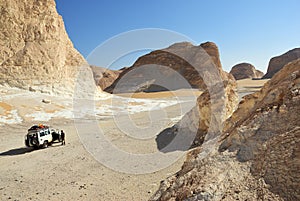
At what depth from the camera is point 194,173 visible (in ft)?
9.52

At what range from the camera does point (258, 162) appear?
2479mm

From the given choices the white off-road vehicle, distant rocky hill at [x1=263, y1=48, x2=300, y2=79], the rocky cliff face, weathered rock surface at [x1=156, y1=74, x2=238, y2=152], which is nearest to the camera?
weathered rock surface at [x1=156, y1=74, x2=238, y2=152]

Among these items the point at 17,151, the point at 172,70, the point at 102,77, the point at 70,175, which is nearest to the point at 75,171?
the point at 70,175

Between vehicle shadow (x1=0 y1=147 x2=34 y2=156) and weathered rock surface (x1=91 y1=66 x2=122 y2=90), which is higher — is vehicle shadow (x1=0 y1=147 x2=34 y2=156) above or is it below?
below

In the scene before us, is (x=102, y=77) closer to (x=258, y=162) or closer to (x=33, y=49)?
(x=33, y=49)

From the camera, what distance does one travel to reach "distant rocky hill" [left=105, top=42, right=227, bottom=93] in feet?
217

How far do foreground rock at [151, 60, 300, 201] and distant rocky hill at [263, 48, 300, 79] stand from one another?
106 m

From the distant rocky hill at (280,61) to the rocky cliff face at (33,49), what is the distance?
3582 inches

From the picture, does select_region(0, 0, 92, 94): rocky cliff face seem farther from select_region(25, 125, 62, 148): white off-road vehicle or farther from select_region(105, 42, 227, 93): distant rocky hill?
select_region(105, 42, 227, 93): distant rocky hill

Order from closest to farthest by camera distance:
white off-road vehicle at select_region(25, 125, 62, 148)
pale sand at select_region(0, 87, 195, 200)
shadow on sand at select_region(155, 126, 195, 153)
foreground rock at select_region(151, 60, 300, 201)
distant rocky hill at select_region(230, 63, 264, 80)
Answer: foreground rock at select_region(151, 60, 300, 201) < pale sand at select_region(0, 87, 195, 200) < shadow on sand at select_region(155, 126, 195, 153) < white off-road vehicle at select_region(25, 125, 62, 148) < distant rocky hill at select_region(230, 63, 264, 80)

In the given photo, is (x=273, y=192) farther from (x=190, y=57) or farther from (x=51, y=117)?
(x=190, y=57)

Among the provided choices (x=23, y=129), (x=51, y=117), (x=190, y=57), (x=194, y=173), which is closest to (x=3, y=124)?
(x=23, y=129)

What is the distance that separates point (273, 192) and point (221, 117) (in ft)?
28.8

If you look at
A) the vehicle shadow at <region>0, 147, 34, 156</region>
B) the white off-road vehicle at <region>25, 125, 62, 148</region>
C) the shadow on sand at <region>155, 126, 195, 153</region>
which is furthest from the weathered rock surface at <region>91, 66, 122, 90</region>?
the shadow on sand at <region>155, 126, 195, 153</region>
